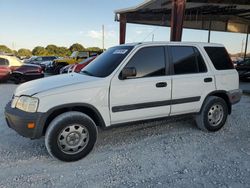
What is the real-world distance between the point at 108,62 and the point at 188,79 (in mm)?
1517

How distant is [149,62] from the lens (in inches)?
153

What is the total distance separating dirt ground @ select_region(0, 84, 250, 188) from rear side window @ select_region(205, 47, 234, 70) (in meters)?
1.37

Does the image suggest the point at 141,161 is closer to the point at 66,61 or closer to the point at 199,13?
the point at 66,61

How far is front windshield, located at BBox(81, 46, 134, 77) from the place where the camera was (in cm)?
372

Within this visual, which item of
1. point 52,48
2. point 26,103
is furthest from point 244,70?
point 52,48

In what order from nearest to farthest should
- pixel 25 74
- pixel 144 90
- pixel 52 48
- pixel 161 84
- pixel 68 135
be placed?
pixel 68 135
pixel 144 90
pixel 161 84
pixel 25 74
pixel 52 48

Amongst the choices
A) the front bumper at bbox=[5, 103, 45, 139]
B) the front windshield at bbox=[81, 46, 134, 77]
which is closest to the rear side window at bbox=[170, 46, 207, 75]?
the front windshield at bbox=[81, 46, 134, 77]

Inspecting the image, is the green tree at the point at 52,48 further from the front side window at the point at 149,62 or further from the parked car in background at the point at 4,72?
the front side window at the point at 149,62

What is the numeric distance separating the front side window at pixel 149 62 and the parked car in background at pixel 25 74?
945 cm

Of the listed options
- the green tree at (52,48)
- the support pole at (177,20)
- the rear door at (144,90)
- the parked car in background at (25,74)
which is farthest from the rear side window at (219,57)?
the green tree at (52,48)

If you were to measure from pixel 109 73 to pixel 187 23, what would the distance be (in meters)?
24.0

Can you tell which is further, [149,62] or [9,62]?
[9,62]

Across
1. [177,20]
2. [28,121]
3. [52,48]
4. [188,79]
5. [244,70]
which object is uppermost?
[177,20]

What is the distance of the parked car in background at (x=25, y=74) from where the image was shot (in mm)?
11672
